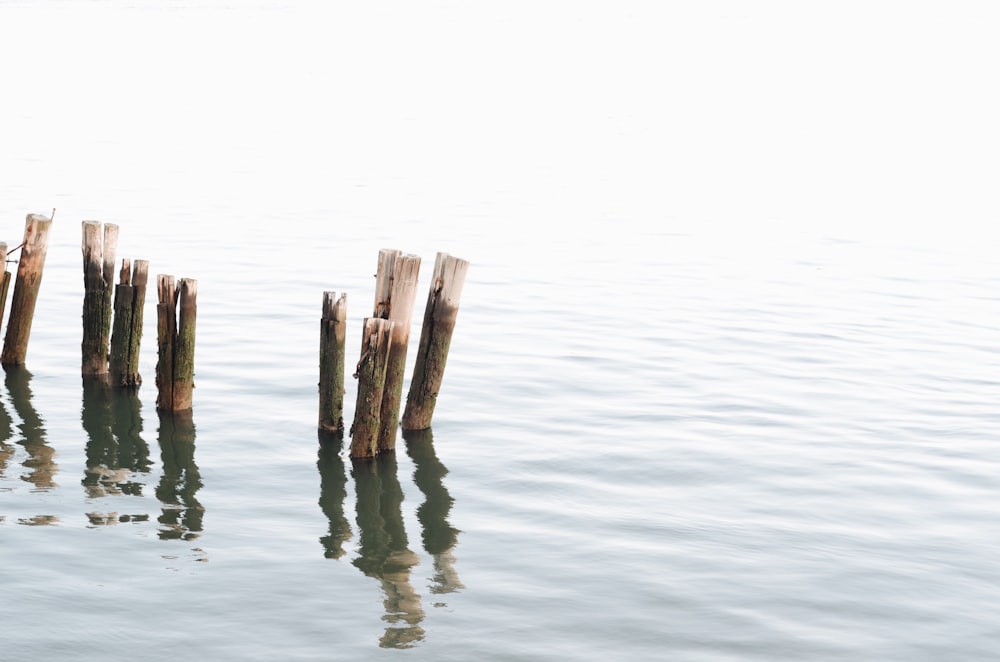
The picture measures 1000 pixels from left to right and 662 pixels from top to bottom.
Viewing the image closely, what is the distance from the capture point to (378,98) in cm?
6000

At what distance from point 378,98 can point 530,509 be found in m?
50.3

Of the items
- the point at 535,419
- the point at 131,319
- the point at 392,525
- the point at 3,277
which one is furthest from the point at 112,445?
the point at 535,419

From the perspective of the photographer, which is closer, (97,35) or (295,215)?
(295,215)

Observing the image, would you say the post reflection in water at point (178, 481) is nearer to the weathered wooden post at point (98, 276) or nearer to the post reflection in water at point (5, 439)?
the weathered wooden post at point (98, 276)

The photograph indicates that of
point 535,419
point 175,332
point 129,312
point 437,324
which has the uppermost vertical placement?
point 437,324

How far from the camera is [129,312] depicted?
43.8 ft

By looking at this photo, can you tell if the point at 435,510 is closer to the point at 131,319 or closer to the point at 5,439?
the point at 131,319

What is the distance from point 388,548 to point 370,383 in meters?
1.80

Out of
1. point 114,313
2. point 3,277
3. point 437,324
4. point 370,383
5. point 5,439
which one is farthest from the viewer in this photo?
point 3,277

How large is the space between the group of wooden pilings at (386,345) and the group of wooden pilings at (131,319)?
5.00ft

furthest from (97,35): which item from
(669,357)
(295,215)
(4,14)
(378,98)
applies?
(669,357)

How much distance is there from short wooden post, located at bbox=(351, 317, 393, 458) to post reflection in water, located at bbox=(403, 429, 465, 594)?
1.92 ft

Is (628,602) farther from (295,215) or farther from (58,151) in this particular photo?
(58,151)

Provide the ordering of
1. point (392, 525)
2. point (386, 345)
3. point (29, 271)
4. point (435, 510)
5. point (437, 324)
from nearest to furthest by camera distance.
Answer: point (392, 525) → point (435, 510) → point (386, 345) → point (437, 324) → point (29, 271)
